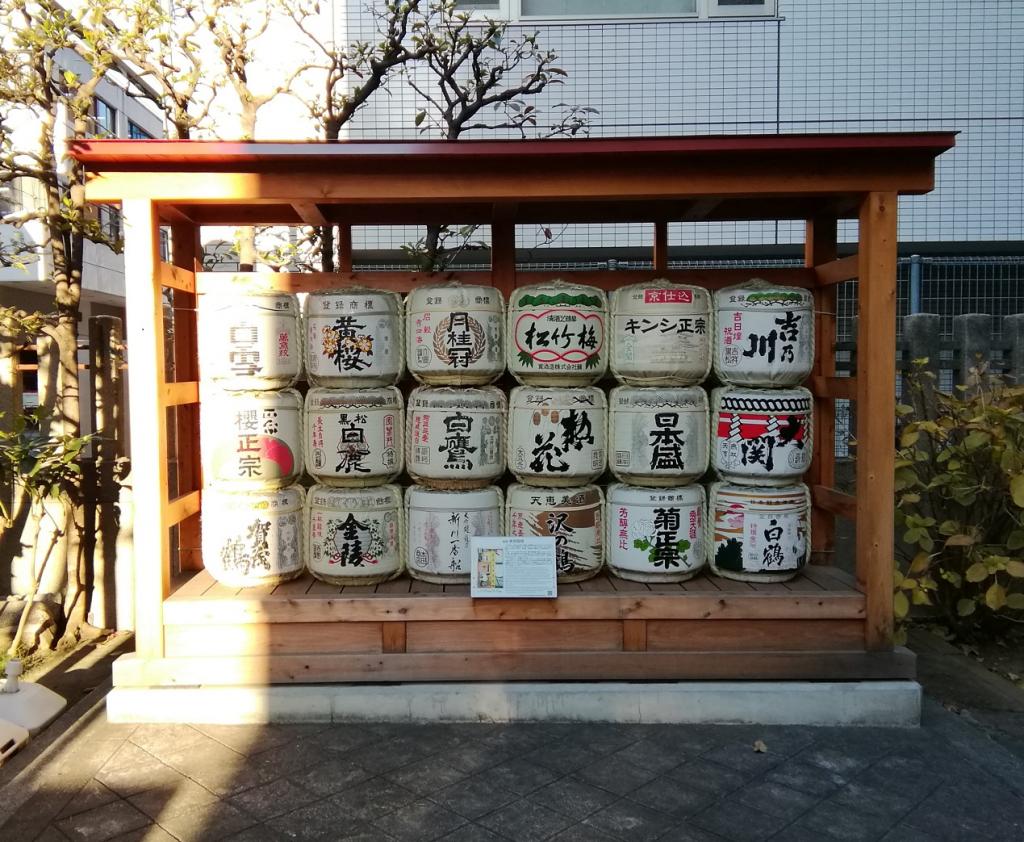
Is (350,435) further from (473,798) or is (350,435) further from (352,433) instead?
(473,798)

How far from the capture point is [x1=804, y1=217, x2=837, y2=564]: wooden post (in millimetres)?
5234

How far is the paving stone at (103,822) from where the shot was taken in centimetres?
335

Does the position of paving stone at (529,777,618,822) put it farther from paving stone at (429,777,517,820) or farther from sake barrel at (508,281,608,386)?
sake barrel at (508,281,608,386)

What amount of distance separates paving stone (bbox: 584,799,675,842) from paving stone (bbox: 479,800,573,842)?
138 millimetres

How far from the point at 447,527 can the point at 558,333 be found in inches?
49.1

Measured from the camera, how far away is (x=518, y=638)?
450 centimetres

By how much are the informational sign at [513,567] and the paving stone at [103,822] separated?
6.04 feet

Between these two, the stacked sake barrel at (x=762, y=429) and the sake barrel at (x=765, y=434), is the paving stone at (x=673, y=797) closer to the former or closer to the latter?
the stacked sake barrel at (x=762, y=429)

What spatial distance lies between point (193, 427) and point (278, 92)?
3.11 metres

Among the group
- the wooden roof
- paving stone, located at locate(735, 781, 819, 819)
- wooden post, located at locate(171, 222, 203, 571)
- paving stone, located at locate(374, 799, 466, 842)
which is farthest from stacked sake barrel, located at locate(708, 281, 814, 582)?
wooden post, located at locate(171, 222, 203, 571)

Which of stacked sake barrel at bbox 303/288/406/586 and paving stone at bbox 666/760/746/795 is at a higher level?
stacked sake barrel at bbox 303/288/406/586

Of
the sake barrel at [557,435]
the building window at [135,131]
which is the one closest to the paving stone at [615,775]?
the sake barrel at [557,435]

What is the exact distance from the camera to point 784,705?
4348 millimetres

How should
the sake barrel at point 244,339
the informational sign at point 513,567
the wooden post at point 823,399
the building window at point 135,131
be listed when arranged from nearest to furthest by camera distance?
the informational sign at point 513,567 < the sake barrel at point 244,339 < the wooden post at point 823,399 < the building window at point 135,131
